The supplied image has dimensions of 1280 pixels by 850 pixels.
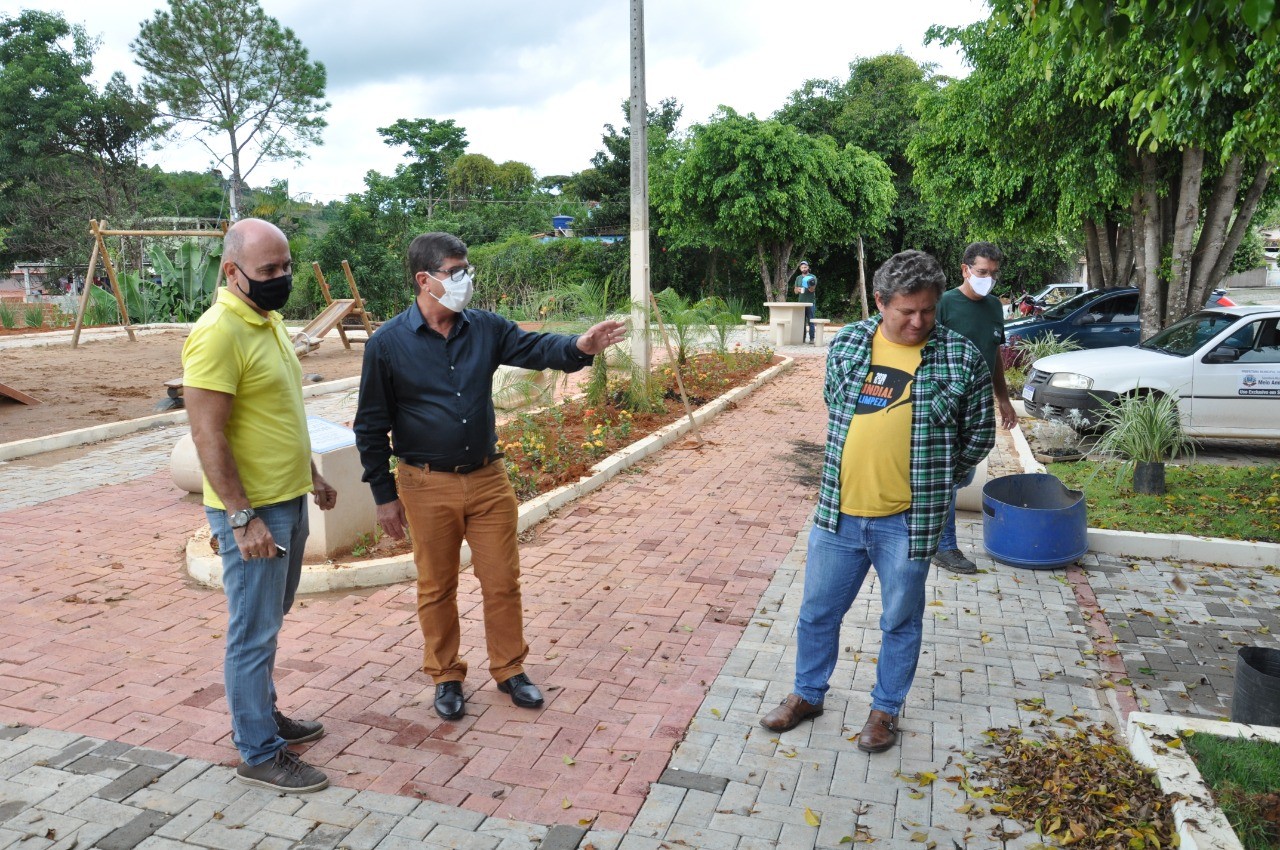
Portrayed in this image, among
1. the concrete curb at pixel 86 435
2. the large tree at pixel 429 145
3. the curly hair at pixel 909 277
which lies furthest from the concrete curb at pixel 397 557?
the large tree at pixel 429 145

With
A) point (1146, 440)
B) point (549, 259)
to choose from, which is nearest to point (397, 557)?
point (1146, 440)

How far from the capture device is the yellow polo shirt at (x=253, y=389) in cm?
328

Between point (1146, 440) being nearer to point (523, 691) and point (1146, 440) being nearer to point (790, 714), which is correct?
point (790, 714)

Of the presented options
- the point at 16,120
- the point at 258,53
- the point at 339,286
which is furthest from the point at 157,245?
the point at 258,53

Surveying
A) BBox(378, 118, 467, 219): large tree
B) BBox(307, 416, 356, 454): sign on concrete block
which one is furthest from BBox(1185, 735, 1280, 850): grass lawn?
BBox(378, 118, 467, 219): large tree

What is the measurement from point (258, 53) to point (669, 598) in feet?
134

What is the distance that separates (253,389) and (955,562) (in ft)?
14.5

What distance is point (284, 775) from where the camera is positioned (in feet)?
11.7

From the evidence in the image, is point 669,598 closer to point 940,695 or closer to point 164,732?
point 940,695

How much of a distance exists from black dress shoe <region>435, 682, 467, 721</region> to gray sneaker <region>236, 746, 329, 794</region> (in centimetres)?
62

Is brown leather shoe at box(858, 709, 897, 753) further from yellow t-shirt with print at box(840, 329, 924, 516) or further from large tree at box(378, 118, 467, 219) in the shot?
large tree at box(378, 118, 467, 219)

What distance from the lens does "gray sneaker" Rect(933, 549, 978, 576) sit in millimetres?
6070

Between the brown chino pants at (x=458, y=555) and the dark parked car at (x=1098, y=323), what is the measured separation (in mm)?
14143

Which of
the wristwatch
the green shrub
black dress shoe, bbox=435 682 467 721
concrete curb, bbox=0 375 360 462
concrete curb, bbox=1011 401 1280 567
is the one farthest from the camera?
the green shrub
